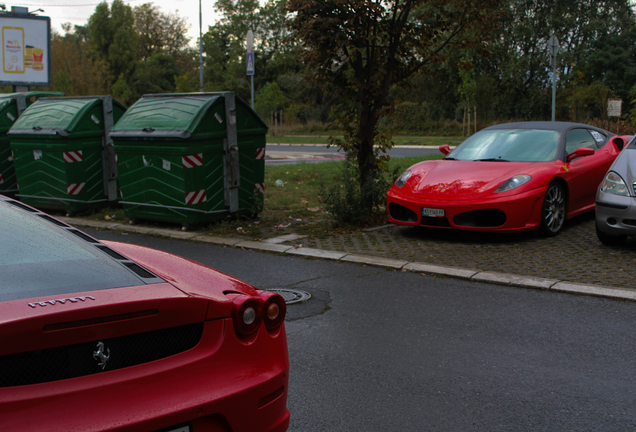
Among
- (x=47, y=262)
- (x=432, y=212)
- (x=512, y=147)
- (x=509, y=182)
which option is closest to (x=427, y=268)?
(x=432, y=212)

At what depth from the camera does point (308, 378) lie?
3.74 meters

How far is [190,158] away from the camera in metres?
8.57

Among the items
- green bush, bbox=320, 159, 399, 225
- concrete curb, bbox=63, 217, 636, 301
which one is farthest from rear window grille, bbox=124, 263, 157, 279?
green bush, bbox=320, 159, 399, 225

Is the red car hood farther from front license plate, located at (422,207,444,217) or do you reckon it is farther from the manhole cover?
the manhole cover

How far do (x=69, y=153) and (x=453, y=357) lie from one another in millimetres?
8130

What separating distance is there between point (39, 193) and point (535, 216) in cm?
816

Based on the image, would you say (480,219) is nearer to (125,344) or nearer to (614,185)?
(614,185)

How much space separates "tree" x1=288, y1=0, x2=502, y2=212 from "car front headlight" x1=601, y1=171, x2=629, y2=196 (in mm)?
2966

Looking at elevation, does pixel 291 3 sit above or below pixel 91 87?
below

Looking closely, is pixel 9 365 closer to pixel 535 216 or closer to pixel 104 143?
pixel 535 216

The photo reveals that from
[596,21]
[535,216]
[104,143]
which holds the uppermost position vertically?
[596,21]

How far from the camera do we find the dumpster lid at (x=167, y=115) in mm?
8602

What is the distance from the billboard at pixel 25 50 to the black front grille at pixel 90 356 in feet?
91.4

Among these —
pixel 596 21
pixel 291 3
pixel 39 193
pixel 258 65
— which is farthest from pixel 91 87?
pixel 291 3
